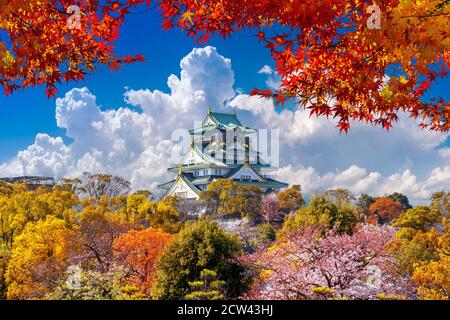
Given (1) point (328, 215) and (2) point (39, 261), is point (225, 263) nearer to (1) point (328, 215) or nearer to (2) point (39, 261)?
(1) point (328, 215)

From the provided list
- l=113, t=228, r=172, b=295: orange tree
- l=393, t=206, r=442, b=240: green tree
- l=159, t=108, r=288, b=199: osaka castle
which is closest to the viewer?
l=113, t=228, r=172, b=295: orange tree

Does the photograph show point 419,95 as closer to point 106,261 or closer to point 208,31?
point 208,31

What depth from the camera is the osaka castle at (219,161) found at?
48.8 m

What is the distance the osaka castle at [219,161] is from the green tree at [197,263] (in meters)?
33.5

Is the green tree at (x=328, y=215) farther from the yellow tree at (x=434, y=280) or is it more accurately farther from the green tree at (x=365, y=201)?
the green tree at (x=365, y=201)

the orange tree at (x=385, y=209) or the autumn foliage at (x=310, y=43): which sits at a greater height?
the orange tree at (x=385, y=209)

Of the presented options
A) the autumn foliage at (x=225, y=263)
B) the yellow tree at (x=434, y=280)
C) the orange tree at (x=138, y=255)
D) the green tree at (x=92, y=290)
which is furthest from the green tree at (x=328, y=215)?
the green tree at (x=92, y=290)

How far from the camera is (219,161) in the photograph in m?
50.9

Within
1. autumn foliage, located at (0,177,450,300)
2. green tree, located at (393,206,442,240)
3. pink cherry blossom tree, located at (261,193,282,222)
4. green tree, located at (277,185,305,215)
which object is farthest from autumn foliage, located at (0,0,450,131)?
green tree, located at (277,185,305,215)

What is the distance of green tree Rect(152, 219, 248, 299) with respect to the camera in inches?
455

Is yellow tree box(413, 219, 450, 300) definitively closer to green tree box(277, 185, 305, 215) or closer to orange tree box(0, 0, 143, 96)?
orange tree box(0, 0, 143, 96)

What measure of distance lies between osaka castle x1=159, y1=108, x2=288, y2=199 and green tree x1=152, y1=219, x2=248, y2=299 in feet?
110

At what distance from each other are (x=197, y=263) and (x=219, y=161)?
3934 cm
